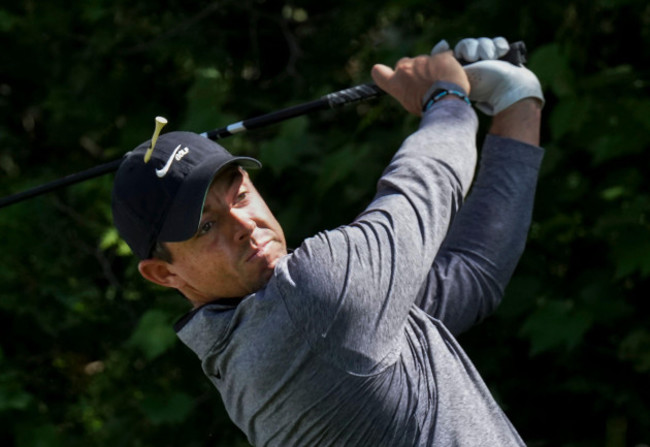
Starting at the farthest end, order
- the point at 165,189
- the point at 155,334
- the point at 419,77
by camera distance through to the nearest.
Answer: the point at 155,334
the point at 419,77
the point at 165,189

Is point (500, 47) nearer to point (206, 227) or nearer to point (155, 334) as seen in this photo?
point (206, 227)

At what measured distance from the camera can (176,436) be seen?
172 inches

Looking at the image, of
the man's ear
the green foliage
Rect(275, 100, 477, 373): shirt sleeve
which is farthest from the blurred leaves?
Rect(275, 100, 477, 373): shirt sleeve

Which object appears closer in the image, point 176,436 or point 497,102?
point 497,102

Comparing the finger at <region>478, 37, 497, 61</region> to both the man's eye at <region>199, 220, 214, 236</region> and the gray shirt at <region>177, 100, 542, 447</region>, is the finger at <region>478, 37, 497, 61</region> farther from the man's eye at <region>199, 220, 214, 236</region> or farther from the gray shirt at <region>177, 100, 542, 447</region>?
the man's eye at <region>199, 220, 214, 236</region>

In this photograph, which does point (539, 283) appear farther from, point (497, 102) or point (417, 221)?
point (417, 221)

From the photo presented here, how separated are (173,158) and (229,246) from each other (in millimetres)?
202

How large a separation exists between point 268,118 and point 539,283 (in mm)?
1634

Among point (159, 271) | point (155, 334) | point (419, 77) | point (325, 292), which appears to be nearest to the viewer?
point (325, 292)

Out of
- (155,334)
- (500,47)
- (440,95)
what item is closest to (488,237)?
(440,95)

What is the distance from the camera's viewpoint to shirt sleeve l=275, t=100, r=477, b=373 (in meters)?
1.95

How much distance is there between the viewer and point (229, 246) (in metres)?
2.09

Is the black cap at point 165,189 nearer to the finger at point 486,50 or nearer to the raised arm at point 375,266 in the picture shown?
the raised arm at point 375,266

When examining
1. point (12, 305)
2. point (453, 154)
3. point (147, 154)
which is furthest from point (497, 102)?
point (12, 305)
